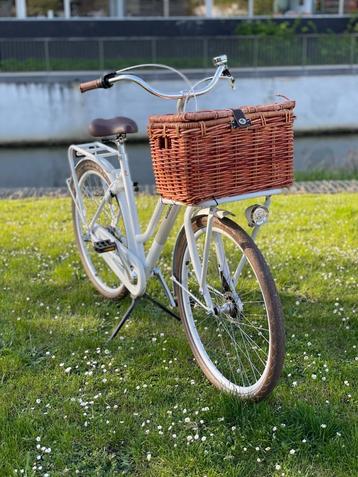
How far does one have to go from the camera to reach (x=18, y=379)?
11.1 feet

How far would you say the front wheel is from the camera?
9.36 ft

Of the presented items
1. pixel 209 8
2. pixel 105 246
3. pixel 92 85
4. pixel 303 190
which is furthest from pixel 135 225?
pixel 209 8

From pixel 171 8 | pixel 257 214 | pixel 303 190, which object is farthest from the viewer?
pixel 171 8

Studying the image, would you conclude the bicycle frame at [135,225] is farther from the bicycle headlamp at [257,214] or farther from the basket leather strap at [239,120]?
the basket leather strap at [239,120]

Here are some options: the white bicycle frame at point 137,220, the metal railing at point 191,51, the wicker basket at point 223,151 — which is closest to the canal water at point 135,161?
the metal railing at point 191,51

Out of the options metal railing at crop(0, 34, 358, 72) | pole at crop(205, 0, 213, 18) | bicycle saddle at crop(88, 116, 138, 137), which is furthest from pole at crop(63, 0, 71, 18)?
bicycle saddle at crop(88, 116, 138, 137)

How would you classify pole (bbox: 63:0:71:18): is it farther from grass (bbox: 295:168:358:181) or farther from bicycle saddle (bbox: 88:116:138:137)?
bicycle saddle (bbox: 88:116:138:137)

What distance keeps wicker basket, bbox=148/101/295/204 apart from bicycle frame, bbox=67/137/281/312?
69 millimetres

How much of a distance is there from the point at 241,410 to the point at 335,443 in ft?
1.47

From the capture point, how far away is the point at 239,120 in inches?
108

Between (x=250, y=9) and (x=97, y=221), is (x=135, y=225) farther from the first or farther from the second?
(x=250, y=9)

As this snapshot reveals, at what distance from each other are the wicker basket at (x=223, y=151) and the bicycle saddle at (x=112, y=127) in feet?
2.36

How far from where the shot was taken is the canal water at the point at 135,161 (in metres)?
11.5

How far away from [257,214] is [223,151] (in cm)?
34
